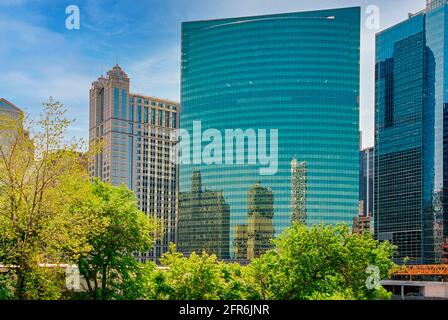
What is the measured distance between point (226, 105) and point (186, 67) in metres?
5.73

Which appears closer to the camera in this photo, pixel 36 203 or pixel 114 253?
pixel 36 203

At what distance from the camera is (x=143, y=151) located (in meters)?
80.4

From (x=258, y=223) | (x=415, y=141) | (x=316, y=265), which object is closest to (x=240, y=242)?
(x=258, y=223)

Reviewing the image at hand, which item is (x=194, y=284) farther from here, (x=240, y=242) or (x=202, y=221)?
(x=202, y=221)

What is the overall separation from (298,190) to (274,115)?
27.2 feet

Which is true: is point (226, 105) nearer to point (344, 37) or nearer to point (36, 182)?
point (344, 37)

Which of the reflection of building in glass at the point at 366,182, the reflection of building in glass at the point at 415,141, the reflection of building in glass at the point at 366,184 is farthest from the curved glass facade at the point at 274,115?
the reflection of building in glass at the point at 366,182

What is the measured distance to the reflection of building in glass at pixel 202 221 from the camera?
69.8 m

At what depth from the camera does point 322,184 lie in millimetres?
67125

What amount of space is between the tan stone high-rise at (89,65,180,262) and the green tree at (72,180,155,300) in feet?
140

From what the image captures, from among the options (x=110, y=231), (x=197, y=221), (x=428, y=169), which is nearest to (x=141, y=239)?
(x=110, y=231)

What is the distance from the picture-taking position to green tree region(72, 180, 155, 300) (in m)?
17.0

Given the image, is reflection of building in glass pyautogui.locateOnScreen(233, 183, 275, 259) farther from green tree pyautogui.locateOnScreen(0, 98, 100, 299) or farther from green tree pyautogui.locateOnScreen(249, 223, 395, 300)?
green tree pyautogui.locateOnScreen(0, 98, 100, 299)

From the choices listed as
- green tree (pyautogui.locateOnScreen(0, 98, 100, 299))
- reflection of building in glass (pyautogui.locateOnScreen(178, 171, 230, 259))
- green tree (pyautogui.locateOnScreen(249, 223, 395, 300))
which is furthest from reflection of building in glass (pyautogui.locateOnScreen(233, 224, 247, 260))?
green tree (pyautogui.locateOnScreen(0, 98, 100, 299))
